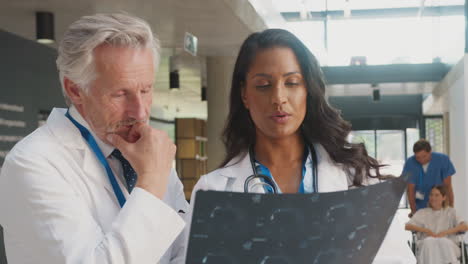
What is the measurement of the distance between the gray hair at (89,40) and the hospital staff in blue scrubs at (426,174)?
7.38 metres

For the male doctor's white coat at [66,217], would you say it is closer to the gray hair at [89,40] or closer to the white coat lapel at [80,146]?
the white coat lapel at [80,146]

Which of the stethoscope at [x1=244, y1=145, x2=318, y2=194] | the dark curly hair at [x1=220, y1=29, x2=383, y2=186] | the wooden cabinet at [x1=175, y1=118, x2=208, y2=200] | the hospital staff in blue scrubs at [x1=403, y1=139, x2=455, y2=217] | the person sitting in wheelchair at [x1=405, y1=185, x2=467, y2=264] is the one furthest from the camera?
the wooden cabinet at [x1=175, y1=118, x2=208, y2=200]

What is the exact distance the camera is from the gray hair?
1629mm

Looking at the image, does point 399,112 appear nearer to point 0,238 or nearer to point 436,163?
point 436,163

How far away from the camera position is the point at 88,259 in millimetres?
1405

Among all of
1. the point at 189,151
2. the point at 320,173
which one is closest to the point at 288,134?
the point at 320,173

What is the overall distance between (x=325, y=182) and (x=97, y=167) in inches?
24.0

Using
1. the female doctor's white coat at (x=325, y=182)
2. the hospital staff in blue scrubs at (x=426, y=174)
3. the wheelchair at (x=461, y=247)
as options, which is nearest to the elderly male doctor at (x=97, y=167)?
the female doctor's white coat at (x=325, y=182)

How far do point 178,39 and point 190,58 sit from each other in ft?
9.95

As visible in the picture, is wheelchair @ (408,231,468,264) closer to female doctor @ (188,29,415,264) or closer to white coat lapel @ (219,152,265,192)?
female doctor @ (188,29,415,264)

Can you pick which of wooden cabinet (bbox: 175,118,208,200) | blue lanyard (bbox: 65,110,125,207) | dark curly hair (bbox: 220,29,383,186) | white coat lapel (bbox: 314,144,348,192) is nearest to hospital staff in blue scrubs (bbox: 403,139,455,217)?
dark curly hair (bbox: 220,29,383,186)

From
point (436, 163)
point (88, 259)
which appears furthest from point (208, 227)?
point (436, 163)

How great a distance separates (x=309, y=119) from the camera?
2.01m

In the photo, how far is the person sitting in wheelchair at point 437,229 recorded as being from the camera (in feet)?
26.3
